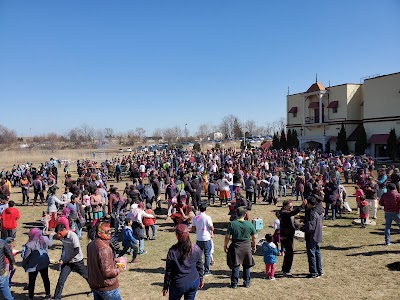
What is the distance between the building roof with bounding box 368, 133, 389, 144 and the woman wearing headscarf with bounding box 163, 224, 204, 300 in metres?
34.3

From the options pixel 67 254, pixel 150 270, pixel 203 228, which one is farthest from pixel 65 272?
pixel 203 228

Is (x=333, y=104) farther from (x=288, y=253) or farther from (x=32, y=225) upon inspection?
(x=288, y=253)

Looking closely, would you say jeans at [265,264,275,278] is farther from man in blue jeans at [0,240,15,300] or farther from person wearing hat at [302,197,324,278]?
man in blue jeans at [0,240,15,300]

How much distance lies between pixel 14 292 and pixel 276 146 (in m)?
43.9

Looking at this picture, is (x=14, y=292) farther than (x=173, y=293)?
Yes

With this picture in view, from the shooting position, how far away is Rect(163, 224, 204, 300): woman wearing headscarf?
4.26 metres

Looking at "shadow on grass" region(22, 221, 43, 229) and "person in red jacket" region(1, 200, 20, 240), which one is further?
"shadow on grass" region(22, 221, 43, 229)

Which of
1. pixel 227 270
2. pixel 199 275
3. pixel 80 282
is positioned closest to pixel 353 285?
pixel 227 270

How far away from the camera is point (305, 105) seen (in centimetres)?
4481

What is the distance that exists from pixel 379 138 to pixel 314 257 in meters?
31.3

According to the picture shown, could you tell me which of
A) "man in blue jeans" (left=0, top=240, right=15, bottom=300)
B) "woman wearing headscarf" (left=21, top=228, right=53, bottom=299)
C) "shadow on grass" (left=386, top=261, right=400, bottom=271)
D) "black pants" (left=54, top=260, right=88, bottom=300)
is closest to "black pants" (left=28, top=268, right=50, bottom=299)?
"woman wearing headscarf" (left=21, top=228, right=53, bottom=299)

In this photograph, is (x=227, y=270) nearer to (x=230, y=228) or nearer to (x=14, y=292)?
(x=230, y=228)

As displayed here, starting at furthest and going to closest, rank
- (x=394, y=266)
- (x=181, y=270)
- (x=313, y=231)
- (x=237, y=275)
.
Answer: (x=394, y=266)
(x=313, y=231)
(x=237, y=275)
(x=181, y=270)

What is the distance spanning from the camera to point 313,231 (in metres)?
6.86
